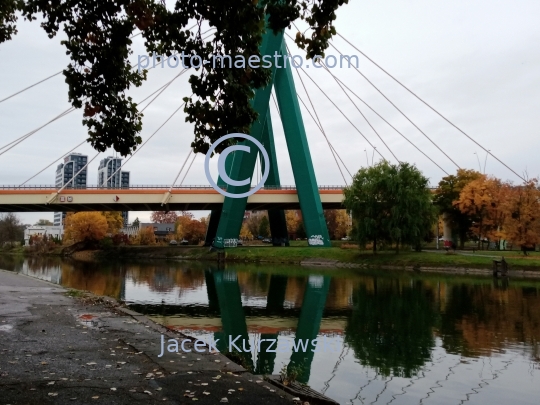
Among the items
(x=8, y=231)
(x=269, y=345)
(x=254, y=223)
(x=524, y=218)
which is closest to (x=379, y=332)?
(x=269, y=345)

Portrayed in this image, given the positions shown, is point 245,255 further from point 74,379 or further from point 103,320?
point 74,379

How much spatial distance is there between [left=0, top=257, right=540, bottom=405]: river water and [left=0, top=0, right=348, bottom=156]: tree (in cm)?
365

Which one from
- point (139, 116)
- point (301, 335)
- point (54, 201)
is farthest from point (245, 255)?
point (139, 116)

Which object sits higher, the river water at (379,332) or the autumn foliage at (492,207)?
the autumn foliage at (492,207)

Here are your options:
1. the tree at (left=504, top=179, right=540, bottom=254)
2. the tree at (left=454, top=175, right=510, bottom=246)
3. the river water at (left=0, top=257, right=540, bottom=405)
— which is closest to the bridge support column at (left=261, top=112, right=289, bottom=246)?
the tree at (left=454, top=175, right=510, bottom=246)

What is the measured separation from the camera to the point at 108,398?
4906 millimetres

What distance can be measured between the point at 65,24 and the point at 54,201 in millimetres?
38998

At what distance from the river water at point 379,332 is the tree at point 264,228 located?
55966mm

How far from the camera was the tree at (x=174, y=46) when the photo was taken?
6.66 meters

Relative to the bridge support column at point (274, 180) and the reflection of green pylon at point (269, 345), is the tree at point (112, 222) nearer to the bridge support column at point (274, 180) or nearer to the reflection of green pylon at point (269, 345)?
the bridge support column at point (274, 180)

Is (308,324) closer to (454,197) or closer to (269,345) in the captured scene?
(269,345)

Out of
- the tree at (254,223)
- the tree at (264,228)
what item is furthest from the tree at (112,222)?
the tree at (254,223)

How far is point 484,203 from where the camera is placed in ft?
130

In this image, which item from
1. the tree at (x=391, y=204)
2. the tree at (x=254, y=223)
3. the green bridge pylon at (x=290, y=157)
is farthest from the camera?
the tree at (x=254, y=223)
